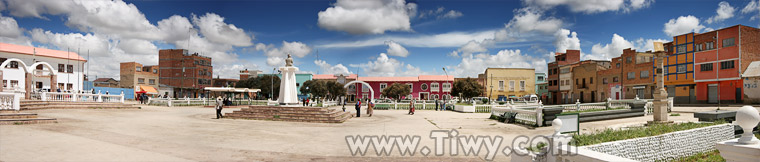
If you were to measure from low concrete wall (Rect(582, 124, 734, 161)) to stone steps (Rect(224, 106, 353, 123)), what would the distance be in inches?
474

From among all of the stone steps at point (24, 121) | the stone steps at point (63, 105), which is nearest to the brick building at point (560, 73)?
the stone steps at point (63, 105)

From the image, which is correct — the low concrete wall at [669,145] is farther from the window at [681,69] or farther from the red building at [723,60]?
the window at [681,69]

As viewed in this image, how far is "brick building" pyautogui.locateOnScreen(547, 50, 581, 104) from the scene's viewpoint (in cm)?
5409

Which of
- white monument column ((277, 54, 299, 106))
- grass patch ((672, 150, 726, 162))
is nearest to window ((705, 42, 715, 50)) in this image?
grass patch ((672, 150, 726, 162))

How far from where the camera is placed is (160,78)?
68188 mm

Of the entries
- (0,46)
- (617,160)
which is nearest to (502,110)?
(617,160)

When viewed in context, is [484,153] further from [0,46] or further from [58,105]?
[0,46]

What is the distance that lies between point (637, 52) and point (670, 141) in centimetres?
4110

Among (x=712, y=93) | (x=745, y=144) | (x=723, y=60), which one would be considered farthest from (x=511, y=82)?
(x=745, y=144)

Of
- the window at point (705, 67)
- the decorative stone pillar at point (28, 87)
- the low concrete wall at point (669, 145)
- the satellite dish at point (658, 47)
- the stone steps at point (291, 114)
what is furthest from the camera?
the window at point (705, 67)

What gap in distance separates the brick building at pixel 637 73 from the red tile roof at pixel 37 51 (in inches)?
2456

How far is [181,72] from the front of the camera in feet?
218

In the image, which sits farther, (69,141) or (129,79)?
(129,79)

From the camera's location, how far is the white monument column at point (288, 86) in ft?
64.1
